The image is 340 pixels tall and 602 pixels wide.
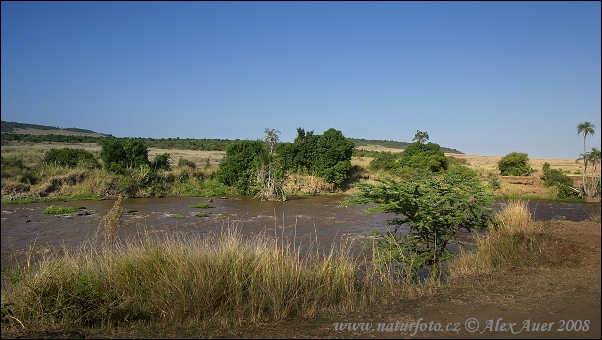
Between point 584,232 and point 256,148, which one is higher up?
point 256,148

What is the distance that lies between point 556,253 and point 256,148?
2796 cm

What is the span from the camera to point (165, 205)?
26.7 meters

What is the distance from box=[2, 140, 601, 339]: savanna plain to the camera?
4.89 meters

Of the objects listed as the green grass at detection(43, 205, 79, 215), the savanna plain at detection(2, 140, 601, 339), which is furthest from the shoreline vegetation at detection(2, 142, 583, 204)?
the savanna plain at detection(2, 140, 601, 339)

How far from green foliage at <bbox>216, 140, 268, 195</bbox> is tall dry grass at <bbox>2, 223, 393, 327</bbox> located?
86.8 ft

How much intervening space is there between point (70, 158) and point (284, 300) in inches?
1134

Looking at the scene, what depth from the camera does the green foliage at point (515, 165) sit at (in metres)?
38.6

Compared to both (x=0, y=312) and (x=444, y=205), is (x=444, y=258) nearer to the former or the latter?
(x=444, y=205)

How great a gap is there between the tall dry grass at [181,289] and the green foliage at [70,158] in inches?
1018

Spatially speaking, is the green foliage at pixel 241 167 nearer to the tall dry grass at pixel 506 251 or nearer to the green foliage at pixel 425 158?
the green foliage at pixel 425 158

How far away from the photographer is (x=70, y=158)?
30.0 metres

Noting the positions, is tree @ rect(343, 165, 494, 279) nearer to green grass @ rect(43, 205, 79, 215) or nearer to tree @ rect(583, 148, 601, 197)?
tree @ rect(583, 148, 601, 197)

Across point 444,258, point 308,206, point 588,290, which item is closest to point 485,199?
point 444,258

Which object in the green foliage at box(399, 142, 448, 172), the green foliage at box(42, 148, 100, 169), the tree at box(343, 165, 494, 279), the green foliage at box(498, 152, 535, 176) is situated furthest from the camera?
the green foliage at box(399, 142, 448, 172)
